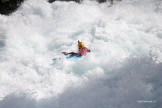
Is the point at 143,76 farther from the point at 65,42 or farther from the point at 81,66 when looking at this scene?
the point at 65,42

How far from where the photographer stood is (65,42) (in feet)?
46.6

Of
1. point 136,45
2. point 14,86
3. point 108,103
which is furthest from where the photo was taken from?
point 136,45

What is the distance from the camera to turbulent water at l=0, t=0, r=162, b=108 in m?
9.20

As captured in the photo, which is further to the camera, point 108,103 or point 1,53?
point 1,53

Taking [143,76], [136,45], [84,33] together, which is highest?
[84,33]

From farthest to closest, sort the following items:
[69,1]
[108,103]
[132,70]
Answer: [69,1] < [132,70] < [108,103]

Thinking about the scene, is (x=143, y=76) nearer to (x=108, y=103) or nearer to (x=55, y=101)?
(x=108, y=103)

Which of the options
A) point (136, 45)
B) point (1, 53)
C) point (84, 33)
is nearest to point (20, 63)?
point (1, 53)

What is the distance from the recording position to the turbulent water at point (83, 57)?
362 inches

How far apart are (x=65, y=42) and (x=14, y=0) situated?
5667mm

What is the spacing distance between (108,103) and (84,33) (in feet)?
21.5

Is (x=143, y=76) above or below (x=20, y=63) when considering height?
below

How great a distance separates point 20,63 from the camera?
13.1 m

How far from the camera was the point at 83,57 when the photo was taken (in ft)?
39.9
